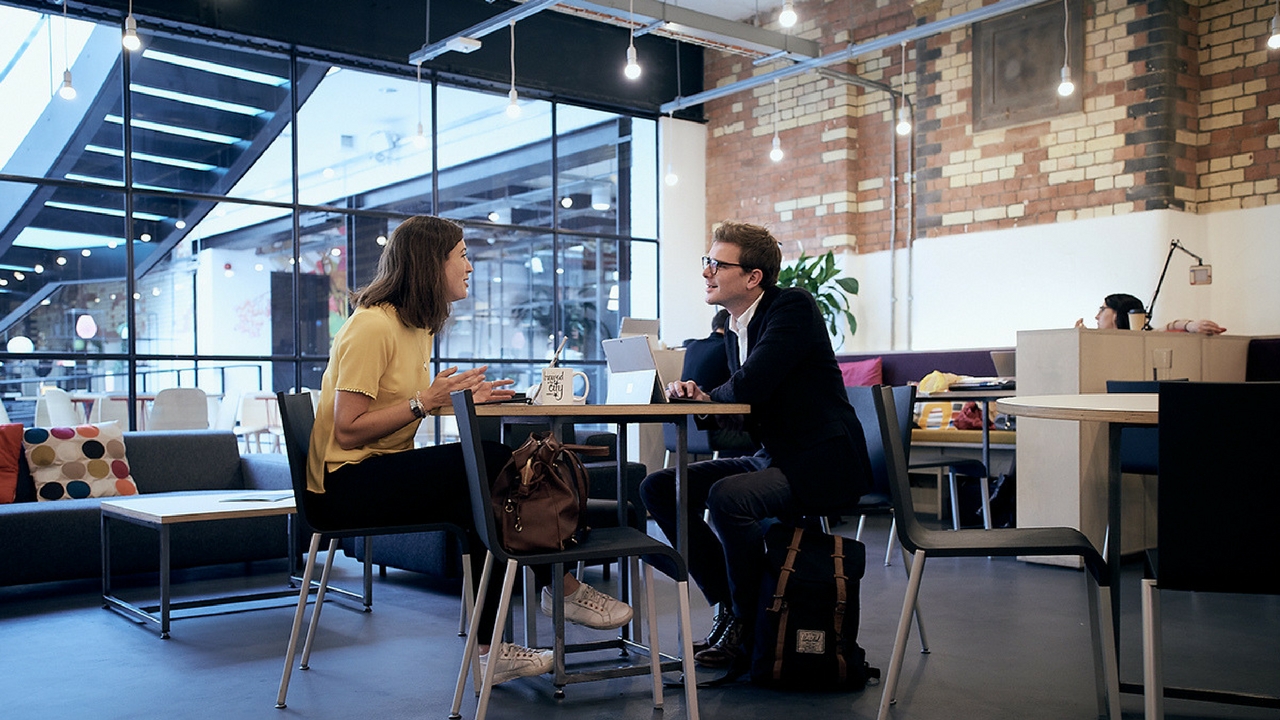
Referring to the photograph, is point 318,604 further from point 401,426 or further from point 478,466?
point 478,466

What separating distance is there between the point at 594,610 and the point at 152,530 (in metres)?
2.87

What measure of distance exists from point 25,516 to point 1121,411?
4381 millimetres

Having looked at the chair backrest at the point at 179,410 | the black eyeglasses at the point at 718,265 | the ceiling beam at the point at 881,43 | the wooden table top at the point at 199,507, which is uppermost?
the ceiling beam at the point at 881,43

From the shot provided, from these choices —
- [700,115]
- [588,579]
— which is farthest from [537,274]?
[588,579]

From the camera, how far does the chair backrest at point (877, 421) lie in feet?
12.1

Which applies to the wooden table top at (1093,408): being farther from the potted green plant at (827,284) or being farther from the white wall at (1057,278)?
the potted green plant at (827,284)

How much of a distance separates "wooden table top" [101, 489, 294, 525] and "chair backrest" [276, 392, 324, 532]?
1.20 meters

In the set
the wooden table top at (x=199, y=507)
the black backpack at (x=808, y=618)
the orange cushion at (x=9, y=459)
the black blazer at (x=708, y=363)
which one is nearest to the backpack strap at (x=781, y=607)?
the black backpack at (x=808, y=618)

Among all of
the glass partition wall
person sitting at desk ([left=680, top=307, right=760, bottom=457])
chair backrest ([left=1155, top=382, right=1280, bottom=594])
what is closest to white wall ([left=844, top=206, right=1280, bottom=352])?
the glass partition wall

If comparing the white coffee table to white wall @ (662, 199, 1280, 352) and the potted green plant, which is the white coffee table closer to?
white wall @ (662, 199, 1280, 352)

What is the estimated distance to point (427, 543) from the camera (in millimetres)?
4668

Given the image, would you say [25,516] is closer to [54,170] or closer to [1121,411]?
[54,170]

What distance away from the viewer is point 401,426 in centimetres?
287

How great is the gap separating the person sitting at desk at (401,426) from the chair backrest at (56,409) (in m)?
5.17
